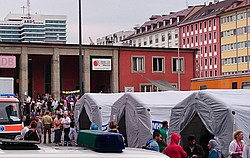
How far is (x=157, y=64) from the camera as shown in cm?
5650

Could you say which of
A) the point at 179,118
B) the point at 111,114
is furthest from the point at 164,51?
the point at 179,118

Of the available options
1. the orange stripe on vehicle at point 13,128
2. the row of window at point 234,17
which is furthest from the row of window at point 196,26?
the orange stripe on vehicle at point 13,128

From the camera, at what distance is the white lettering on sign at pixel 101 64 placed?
53.3m

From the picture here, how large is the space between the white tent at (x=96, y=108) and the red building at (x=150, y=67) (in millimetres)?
26816

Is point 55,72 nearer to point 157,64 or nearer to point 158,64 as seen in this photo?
point 157,64

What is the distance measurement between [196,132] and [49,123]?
13.8 metres

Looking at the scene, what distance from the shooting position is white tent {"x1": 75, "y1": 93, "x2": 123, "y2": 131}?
2430 cm

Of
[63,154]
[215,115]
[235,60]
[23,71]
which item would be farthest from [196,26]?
[63,154]

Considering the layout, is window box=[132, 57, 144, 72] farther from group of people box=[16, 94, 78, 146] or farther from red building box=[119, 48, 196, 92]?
group of people box=[16, 94, 78, 146]

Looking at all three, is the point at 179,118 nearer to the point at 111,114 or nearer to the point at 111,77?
the point at 111,114

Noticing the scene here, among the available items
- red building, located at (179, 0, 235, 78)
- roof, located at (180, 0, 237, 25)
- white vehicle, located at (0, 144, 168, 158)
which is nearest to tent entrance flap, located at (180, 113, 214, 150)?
white vehicle, located at (0, 144, 168, 158)

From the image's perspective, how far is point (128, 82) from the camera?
5450cm

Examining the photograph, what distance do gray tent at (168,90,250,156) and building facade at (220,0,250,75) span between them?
87.2 metres

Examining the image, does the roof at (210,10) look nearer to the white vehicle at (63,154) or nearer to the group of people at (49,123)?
the group of people at (49,123)
